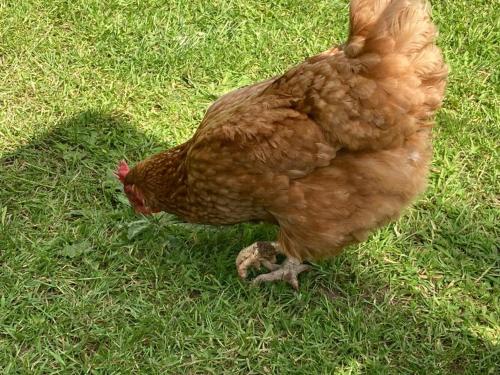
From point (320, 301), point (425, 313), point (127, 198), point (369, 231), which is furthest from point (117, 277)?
point (425, 313)

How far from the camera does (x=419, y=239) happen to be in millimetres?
2961

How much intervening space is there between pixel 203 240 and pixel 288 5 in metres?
1.73

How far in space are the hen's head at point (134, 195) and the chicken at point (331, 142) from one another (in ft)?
0.71

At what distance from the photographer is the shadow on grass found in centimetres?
262

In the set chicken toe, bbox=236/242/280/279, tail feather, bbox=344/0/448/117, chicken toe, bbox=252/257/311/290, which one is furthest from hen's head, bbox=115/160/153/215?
tail feather, bbox=344/0/448/117

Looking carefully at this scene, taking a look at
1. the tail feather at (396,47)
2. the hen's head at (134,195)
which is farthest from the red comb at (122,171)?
the tail feather at (396,47)

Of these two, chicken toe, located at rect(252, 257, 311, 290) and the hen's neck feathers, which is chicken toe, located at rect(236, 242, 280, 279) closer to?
chicken toe, located at rect(252, 257, 311, 290)

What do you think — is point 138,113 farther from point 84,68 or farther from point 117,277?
point 117,277

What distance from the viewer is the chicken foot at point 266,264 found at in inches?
110

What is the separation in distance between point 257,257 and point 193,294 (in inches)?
14.0

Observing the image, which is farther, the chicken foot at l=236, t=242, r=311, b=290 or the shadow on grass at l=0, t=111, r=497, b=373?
the chicken foot at l=236, t=242, r=311, b=290

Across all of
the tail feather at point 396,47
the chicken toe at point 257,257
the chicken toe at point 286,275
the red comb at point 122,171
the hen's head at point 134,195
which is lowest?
the chicken toe at point 286,275

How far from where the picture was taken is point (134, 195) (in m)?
2.82

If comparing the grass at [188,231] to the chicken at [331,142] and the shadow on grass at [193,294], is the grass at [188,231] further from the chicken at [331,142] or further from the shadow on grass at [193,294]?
the chicken at [331,142]
